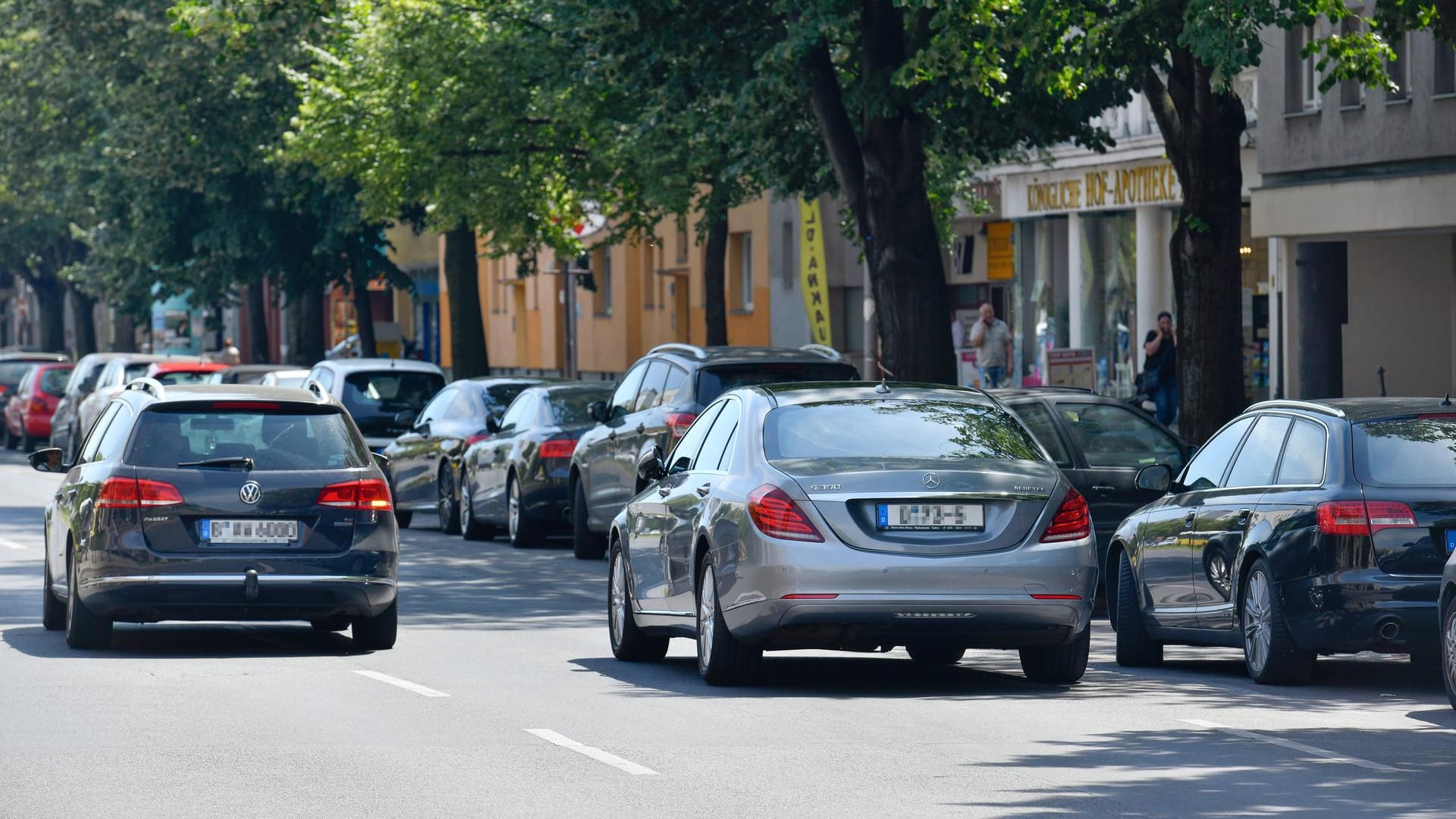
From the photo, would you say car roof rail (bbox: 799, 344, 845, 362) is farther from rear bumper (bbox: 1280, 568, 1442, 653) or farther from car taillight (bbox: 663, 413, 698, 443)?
rear bumper (bbox: 1280, 568, 1442, 653)

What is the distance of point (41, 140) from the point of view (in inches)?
2265

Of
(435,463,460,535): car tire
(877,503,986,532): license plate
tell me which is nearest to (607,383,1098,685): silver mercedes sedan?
(877,503,986,532): license plate

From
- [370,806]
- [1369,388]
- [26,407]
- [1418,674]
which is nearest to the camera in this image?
[370,806]

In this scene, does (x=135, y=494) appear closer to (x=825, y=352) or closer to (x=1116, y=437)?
(x=1116, y=437)

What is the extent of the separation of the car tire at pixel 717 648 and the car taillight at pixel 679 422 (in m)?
7.83

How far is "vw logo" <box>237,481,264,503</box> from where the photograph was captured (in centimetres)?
1434

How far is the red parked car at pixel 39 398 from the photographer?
4803 centimetres

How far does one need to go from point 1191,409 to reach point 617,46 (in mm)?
6508

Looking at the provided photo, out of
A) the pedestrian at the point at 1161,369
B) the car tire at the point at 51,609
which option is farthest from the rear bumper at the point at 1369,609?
the pedestrian at the point at 1161,369

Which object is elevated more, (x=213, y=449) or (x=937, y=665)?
(x=213, y=449)

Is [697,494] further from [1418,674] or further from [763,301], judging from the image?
[763,301]

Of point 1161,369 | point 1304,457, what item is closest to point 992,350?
point 1161,369

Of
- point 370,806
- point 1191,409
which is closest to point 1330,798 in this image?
point 370,806

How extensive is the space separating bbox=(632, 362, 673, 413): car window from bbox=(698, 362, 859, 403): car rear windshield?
29.4 inches
